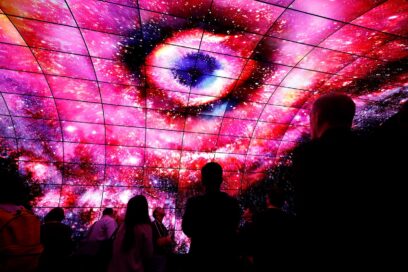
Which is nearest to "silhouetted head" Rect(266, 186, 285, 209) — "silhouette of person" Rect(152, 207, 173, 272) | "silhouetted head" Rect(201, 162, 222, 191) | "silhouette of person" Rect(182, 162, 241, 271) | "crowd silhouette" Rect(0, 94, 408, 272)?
"crowd silhouette" Rect(0, 94, 408, 272)

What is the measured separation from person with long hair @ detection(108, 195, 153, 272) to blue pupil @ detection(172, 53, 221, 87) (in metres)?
6.65

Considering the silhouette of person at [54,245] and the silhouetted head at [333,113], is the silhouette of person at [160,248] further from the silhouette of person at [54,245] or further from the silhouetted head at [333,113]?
the silhouetted head at [333,113]

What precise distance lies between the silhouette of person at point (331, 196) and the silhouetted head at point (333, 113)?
0.10 m

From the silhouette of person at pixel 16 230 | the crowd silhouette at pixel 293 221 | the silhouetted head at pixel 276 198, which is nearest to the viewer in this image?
the crowd silhouette at pixel 293 221

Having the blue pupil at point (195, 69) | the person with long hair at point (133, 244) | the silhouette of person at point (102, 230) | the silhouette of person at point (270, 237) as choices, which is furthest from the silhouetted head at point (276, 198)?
the blue pupil at point (195, 69)

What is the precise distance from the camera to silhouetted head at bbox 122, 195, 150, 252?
3.50 meters

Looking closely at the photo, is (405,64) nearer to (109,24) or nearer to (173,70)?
(173,70)

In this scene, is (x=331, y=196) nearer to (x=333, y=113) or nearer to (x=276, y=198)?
(x=333, y=113)

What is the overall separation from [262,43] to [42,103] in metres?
10.6

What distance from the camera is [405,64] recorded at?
10.1m

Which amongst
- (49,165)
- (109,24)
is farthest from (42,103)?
(109,24)

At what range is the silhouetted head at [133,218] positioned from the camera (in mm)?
3500

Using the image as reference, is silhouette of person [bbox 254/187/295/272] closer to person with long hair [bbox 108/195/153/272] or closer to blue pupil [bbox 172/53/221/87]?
person with long hair [bbox 108/195/153/272]

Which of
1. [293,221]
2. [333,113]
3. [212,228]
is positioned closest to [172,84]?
[212,228]
